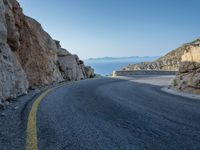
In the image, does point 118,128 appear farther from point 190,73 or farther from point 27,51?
point 27,51

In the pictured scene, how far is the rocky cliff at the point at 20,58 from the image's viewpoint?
9375mm

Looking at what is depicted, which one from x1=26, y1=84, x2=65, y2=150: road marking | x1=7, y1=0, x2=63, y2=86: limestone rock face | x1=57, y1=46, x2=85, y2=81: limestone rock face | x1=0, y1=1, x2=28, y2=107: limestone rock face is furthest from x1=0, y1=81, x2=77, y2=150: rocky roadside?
x1=57, y1=46, x2=85, y2=81: limestone rock face

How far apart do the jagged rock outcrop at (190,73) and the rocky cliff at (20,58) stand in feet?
23.7

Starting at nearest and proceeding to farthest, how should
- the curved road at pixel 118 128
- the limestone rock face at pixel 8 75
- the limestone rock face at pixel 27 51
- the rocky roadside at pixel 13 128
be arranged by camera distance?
the curved road at pixel 118 128 → the rocky roadside at pixel 13 128 → the limestone rock face at pixel 8 75 → the limestone rock face at pixel 27 51

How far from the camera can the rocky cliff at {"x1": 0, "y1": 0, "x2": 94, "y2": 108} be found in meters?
9.38

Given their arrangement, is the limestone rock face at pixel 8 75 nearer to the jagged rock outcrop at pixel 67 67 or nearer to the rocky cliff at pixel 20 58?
the rocky cliff at pixel 20 58

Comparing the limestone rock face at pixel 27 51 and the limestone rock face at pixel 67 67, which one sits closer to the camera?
the limestone rock face at pixel 27 51

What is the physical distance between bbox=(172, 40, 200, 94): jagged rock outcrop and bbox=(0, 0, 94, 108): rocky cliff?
7236mm

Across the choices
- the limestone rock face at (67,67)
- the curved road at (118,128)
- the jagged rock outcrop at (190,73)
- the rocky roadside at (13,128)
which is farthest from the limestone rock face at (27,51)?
the jagged rock outcrop at (190,73)

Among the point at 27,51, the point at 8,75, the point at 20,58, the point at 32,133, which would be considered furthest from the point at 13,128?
the point at 27,51

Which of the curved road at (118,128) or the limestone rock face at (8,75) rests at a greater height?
the limestone rock face at (8,75)

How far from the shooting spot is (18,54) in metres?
13.4

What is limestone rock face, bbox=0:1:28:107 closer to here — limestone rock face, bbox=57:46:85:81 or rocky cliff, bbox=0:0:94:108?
rocky cliff, bbox=0:0:94:108

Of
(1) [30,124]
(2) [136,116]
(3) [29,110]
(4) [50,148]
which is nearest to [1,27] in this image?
(3) [29,110]
